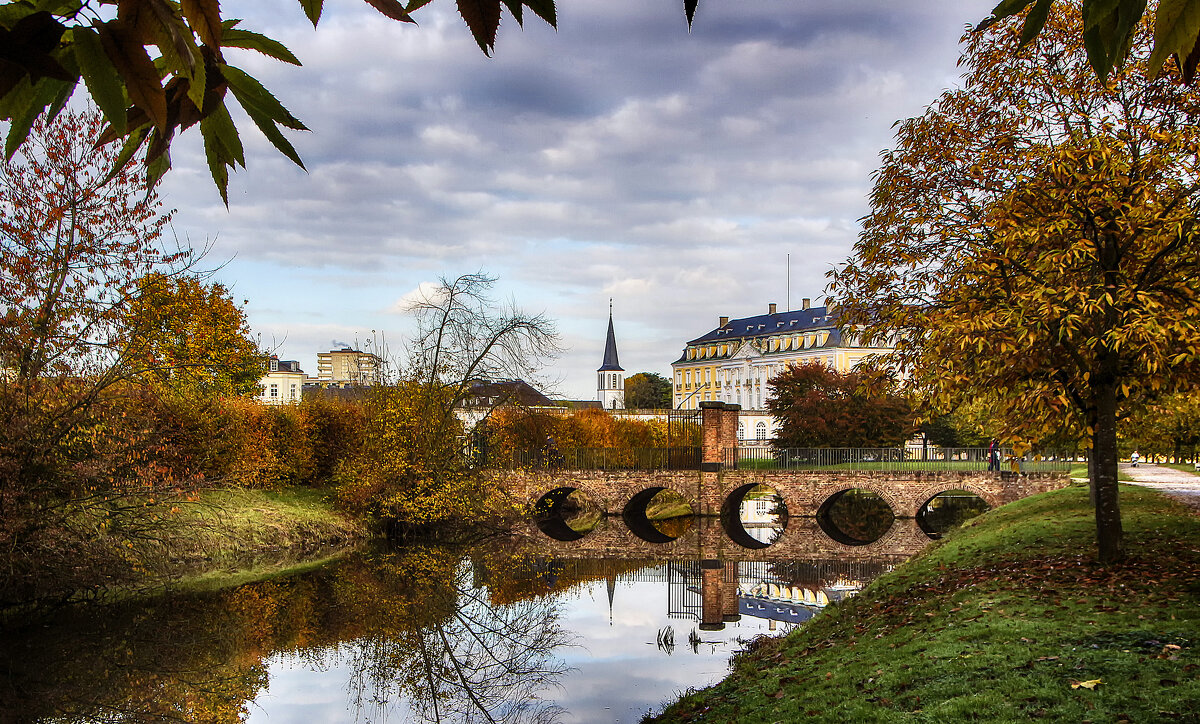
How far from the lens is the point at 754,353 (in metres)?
98.0

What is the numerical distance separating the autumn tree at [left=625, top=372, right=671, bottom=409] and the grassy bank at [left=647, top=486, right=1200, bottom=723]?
102 metres

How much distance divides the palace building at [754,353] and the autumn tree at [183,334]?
5783cm

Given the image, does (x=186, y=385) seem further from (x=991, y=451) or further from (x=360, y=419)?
(x=991, y=451)

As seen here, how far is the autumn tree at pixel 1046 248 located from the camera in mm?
9797

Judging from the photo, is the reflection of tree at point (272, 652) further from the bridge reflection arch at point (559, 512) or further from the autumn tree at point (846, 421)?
the autumn tree at point (846, 421)

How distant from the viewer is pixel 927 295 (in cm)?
1238

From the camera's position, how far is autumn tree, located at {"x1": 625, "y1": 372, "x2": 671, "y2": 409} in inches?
4583

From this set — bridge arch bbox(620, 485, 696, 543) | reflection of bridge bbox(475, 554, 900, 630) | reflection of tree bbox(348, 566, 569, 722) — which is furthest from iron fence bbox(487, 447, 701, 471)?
reflection of tree bbox(348, 566, 569, 722)

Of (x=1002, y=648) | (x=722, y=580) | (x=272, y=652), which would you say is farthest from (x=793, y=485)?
(x=1002, y=648)

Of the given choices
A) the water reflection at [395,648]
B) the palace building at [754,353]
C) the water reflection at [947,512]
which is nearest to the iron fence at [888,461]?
the water reflection at [947,512]

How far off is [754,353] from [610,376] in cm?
2897

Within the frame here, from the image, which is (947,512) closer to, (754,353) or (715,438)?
(715,438)

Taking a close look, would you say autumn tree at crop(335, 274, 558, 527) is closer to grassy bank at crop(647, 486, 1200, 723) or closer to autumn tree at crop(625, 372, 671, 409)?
grassy bank at crop(647, 486, 1200, 723)

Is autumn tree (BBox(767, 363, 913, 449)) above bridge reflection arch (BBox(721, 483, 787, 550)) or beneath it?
above
